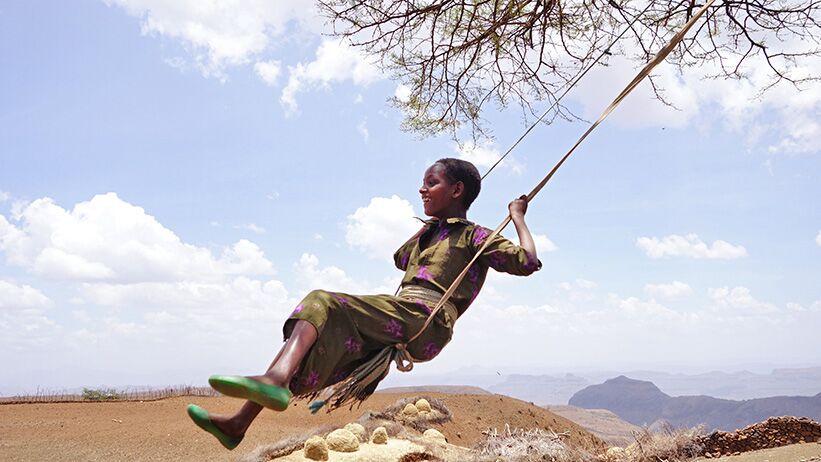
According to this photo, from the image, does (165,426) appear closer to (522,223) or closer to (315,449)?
(315,449)

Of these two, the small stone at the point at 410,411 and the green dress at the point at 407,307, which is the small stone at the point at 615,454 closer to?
the small stone at the point at 410,411

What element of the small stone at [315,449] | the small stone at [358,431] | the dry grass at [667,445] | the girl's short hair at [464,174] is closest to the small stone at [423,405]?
the small stone at [358,431]

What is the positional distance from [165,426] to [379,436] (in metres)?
3.97

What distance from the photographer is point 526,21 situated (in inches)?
Result: 291

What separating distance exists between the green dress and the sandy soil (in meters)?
3.16

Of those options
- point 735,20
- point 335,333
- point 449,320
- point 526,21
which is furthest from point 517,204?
point 735,20

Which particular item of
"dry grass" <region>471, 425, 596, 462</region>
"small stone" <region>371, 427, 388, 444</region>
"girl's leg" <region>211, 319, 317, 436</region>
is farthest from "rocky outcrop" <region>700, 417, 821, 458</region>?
"girl's leg" <region>211, 319, 317, 436</region>

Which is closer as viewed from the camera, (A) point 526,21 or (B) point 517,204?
(B) point 517,204

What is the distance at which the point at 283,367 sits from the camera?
278cm

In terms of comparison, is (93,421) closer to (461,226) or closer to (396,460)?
(396,460)

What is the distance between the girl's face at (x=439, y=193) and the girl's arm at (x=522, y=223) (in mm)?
346

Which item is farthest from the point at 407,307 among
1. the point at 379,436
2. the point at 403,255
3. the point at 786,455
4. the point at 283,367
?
the point at 379,436

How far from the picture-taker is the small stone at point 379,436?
800cm

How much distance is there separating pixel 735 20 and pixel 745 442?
4.66 metres
